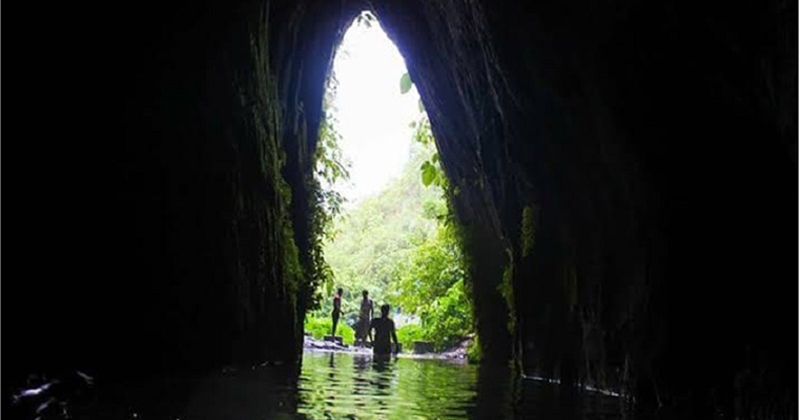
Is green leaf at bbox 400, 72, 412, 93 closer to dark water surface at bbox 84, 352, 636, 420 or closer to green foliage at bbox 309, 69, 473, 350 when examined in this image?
green foliage at bbox 309, 69, 473, 350

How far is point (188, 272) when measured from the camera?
9844mm

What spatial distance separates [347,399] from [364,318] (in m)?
16.8

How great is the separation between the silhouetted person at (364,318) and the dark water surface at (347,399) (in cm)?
1230

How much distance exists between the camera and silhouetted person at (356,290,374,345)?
936 inches

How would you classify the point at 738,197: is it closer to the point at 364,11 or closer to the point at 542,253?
the point at 542,253

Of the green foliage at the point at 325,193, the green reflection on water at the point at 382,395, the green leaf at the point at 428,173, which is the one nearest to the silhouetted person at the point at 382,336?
the green foliage at the point at 325,193

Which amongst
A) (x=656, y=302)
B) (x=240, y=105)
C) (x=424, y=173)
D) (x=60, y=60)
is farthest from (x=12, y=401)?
(x=424, y=173)

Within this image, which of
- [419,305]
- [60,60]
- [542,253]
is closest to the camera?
[60,60]

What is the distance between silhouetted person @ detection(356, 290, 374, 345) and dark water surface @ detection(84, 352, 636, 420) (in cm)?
1230

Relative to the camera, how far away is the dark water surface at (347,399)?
20.7ft

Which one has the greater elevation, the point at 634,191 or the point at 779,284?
the point at 634,191

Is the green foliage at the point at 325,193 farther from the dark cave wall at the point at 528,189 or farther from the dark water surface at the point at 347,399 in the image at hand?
the dark water surface at the point at 347,399

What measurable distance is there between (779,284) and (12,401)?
532 cm

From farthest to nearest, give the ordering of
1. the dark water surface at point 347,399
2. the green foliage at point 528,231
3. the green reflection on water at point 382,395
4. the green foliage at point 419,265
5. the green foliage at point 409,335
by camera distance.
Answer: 1. the green foliage at point 409,335
2. the green foliage at point 419,265
3. the green foliage at point 528,231
4. the green reflection on water at point 382,395
5. the dark water surface at point 347,399
